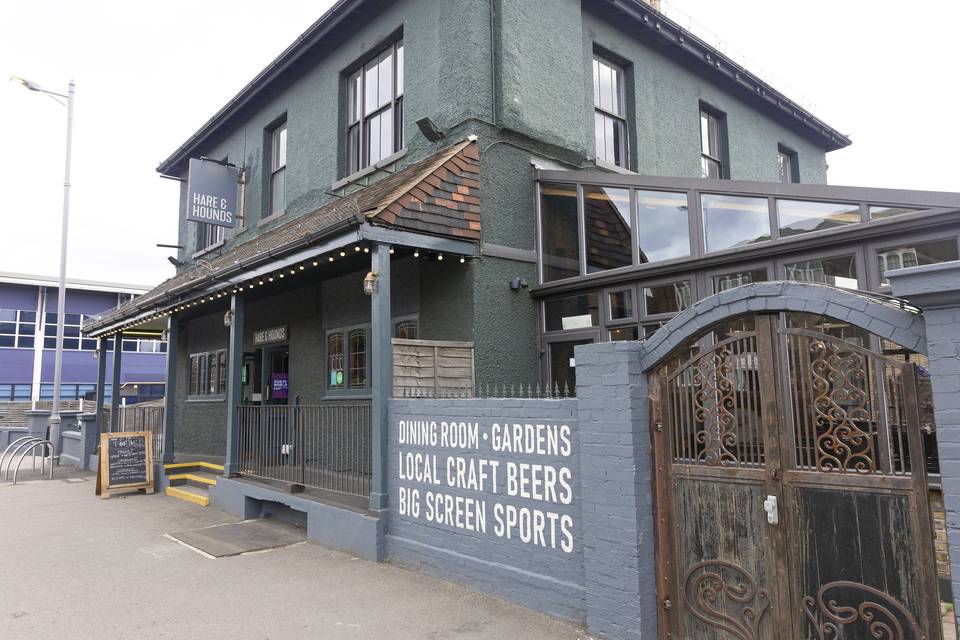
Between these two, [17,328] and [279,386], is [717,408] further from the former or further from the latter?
[17,328]

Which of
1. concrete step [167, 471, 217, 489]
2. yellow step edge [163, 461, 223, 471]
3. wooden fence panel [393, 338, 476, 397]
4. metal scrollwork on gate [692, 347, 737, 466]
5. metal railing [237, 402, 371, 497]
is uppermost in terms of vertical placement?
wooden fence panel [393, 338, 476, 397]

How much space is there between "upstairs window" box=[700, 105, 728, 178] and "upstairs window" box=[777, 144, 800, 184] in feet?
7.64

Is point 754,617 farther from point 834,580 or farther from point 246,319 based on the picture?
point 246,319

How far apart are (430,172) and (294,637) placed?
5.17 metres

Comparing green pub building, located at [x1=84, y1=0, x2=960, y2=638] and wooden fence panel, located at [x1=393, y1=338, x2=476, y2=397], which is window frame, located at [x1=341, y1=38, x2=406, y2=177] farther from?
wooden fence panel, located at [x1=393, y1=338, x2=476, y2=397]

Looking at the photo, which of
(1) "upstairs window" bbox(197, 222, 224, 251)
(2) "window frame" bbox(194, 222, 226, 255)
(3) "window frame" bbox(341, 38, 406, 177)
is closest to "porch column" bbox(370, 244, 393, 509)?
(3) "window frame" bbox(341, 38, 406, 177)

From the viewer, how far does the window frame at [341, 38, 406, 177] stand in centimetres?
1026

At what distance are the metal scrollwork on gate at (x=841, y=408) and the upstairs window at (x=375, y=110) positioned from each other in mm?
7662

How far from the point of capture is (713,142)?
1277cm

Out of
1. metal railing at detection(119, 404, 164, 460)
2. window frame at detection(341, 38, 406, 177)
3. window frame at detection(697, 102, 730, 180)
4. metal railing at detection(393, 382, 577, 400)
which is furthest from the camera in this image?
metal railing at detection(119, 404, 164, 460)

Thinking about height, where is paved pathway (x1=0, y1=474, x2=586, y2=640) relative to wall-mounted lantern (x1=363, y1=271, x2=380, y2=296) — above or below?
below

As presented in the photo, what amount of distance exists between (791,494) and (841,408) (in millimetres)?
Result: 606

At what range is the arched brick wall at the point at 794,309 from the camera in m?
3.52

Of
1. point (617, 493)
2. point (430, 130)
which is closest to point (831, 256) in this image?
point (617, 493)
